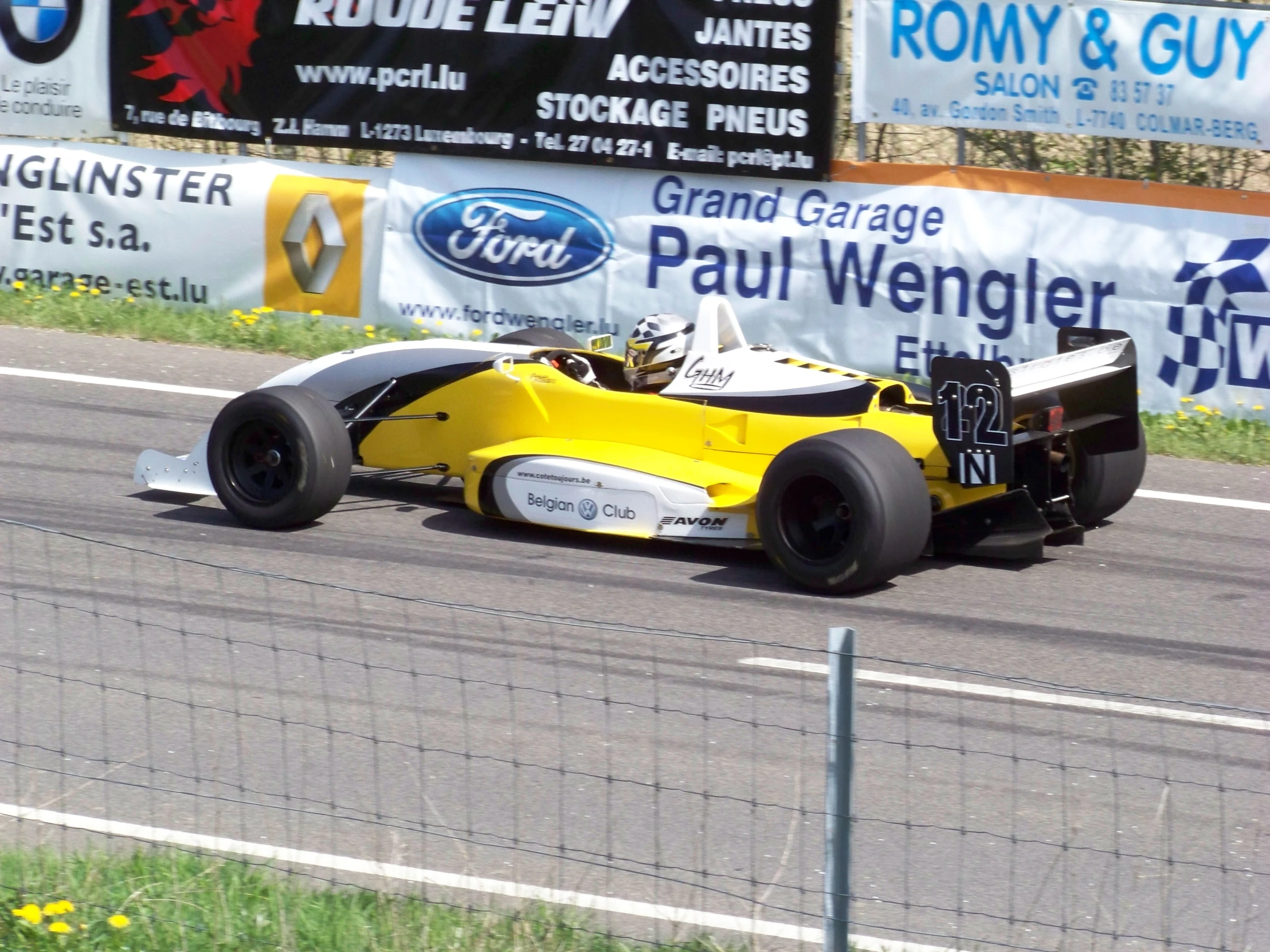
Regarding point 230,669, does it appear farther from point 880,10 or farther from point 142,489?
point 880,10

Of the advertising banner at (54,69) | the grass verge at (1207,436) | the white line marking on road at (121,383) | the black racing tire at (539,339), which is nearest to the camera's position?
the black racing tire at (539,339)

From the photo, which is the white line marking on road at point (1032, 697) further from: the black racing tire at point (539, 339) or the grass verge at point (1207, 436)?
the grass verge at point (1207, 436)

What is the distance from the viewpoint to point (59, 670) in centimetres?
666

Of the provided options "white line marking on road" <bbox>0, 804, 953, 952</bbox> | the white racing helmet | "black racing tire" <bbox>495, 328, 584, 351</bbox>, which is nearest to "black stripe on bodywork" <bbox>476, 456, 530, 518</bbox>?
the white racing helmet

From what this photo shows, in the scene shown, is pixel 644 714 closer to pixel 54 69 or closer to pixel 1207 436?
pixel 1207 436

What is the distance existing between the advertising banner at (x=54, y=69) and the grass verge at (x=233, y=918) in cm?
1093

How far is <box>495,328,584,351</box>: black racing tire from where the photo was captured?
32.7ft

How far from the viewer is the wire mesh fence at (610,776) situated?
491 centimetres

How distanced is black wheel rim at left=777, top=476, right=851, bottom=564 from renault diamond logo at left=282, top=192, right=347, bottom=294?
636 cm

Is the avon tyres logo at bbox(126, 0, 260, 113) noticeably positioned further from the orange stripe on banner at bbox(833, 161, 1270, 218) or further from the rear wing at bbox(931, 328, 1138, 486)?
the rear wing at bbox(931, 328, 1138, 486)

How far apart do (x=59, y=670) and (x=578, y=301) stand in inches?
263

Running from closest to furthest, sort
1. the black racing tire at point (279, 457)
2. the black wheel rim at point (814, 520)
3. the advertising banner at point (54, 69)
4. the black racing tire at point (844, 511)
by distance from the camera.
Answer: the black racing tire at point (844, 511) < the black wheel rim at point (814, 520) < the black racing tire at point (279, 457) < the advertising banner at point (54, 69)

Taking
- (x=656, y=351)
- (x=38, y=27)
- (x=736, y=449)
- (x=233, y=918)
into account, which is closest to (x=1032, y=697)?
(x=736, y=449)

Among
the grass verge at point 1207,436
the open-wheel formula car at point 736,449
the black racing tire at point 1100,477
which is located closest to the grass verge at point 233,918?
the open-wheel formula car at point 736,449
